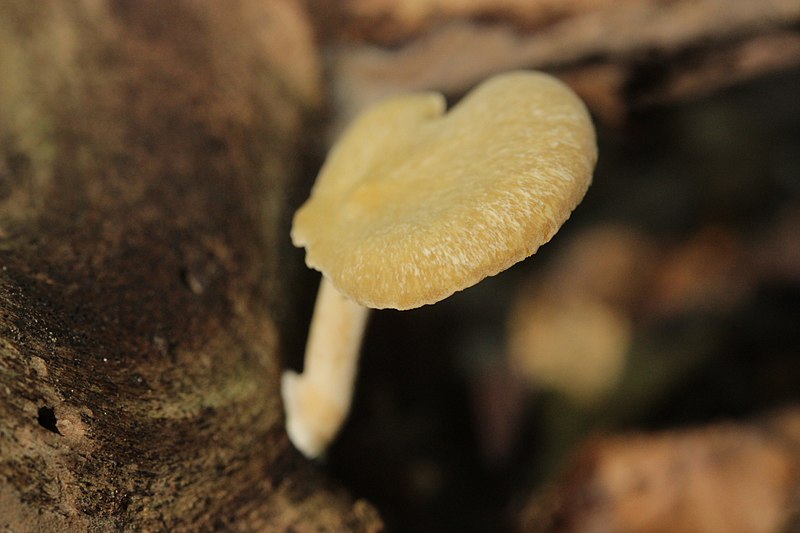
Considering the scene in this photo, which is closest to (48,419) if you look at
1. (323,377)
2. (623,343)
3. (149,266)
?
(149,266)

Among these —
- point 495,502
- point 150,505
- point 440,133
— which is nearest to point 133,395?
point 150,505

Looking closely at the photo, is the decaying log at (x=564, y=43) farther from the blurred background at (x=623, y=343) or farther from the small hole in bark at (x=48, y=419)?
the small hole in bark at (x=48, y=419)

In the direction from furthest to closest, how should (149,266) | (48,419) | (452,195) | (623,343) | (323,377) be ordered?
(623,343) → (323,377) → (149,266) → (452,195) → (48,419)

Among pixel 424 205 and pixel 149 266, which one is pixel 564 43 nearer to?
pixel 424 205

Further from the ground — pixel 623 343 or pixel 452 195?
pixel 452 195

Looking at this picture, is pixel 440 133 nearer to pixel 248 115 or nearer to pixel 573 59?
pixel 248 115

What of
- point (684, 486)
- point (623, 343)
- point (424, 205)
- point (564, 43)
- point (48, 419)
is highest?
point (48, 419)
